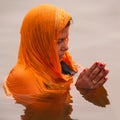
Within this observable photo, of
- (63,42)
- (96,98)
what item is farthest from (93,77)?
(63,42)

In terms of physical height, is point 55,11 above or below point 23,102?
above

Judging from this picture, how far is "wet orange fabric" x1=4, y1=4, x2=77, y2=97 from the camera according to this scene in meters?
4.73

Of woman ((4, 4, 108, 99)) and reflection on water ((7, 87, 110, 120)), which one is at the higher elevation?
woman ((4, 4, 108, 99))

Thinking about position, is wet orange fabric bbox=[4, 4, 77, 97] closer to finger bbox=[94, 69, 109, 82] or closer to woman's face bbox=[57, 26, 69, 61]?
woman's face bbox=[57, 26, 69, 61]

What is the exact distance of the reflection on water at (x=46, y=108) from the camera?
470 centimetres

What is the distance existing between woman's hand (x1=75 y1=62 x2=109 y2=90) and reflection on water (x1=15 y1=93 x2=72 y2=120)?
173mm

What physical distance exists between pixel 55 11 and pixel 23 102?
0.74 meters

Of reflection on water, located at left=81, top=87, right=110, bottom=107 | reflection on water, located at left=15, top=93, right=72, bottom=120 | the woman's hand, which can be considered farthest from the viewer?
reflection on water, located at left=81, top=87, right=110, bottom=107

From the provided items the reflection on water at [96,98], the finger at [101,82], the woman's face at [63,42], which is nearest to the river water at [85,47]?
the reflection on water at [96,98]

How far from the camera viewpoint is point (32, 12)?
478 centimetres

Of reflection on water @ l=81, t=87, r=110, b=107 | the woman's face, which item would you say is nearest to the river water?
reflection on water @ l=81, t=87, r=110, b=107

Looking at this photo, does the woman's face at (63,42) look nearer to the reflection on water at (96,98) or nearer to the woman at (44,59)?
the woman at (44,59)

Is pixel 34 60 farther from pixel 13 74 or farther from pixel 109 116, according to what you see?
pixel 109 116

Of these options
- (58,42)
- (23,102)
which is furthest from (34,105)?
(58,42)
